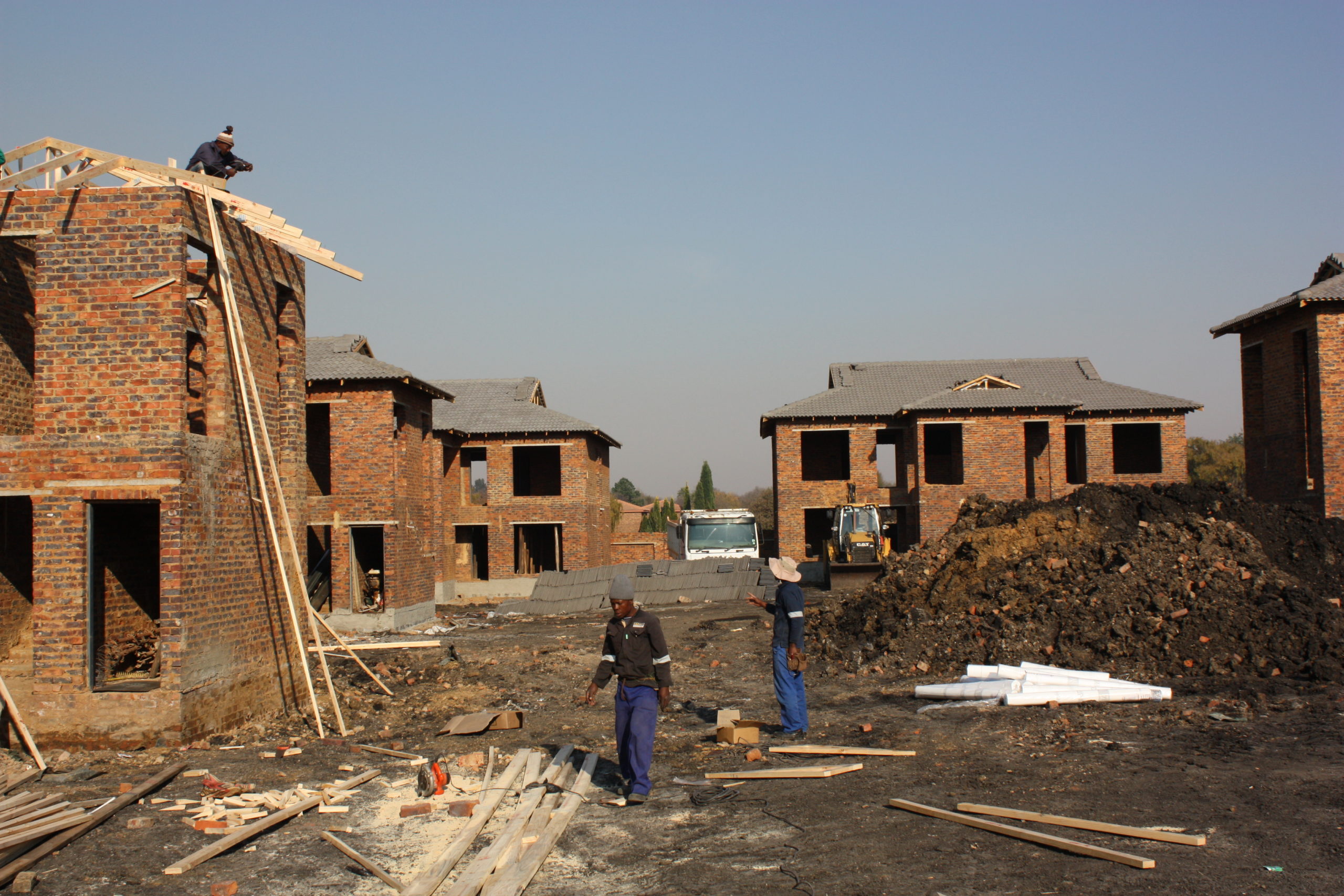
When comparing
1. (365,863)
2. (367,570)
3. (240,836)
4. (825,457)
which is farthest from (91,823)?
(825,457)

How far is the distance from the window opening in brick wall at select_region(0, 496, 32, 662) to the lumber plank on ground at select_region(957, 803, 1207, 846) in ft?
34.0

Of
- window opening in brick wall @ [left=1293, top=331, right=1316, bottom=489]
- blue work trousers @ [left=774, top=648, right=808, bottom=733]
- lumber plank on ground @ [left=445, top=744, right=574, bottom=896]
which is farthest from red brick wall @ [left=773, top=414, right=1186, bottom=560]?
lumber plank on ground @ [left=445, top=744, right=574, bottom=896]

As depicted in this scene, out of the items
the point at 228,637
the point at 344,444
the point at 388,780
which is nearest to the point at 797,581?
the point at 388,780

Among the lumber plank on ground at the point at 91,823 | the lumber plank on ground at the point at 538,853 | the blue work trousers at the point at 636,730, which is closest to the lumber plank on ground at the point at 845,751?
the blue work trousers at the point at 636,730

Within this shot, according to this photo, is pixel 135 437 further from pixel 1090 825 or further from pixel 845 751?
pixel 1090 825

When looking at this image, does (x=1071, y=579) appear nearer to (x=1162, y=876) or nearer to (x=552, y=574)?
(x=1162, y=876)

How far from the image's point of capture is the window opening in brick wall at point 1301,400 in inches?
814

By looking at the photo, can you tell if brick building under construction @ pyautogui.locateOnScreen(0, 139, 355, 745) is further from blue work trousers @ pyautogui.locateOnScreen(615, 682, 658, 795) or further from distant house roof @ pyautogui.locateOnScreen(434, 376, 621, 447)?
distant house roof @ pyautogui.locateOnScreen(434, 376, 621, 447)

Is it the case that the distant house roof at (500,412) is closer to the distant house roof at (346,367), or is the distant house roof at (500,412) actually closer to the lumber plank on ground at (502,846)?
the distant house roof at (346,367)

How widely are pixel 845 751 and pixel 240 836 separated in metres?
5.08

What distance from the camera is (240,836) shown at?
6.33 m

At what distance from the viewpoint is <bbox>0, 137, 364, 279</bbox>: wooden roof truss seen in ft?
30.1

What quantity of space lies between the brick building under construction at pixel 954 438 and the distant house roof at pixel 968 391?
50 mm

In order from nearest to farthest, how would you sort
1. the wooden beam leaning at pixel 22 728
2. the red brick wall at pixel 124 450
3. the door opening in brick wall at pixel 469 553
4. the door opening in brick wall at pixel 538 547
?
the wooden beam leaning at pixel 22 728, the red brick wall at pixel 124 450, the door opening in brick wall at pixel 469 553, the door opening in brick wall at pixel 538 547
